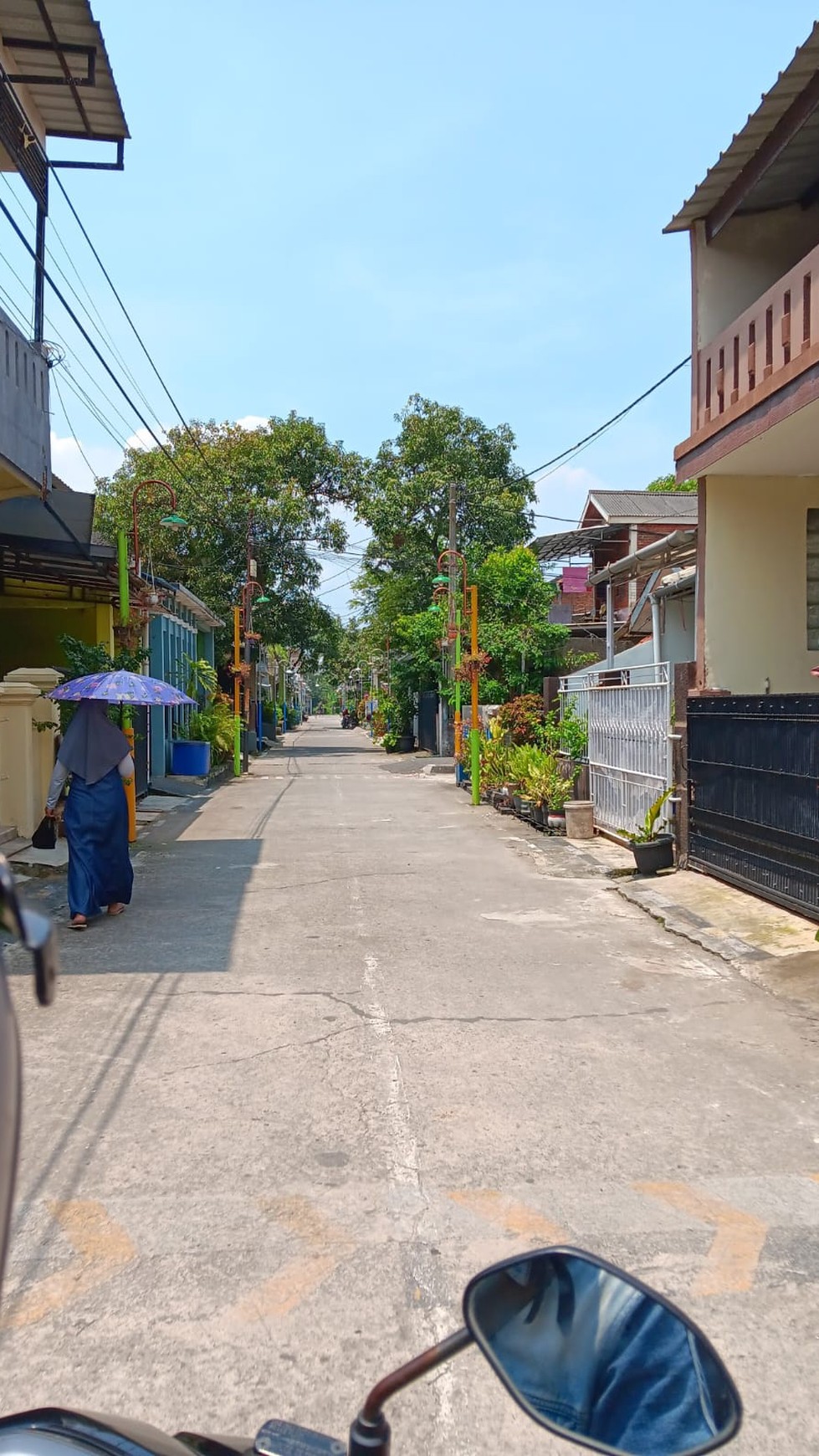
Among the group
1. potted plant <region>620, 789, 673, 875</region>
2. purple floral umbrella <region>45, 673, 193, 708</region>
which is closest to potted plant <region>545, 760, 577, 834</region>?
potted plant <region>620, 789, 673, 875</region>

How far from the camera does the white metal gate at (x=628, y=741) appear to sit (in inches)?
472

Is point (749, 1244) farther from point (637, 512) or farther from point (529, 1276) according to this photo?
point (637, 512)

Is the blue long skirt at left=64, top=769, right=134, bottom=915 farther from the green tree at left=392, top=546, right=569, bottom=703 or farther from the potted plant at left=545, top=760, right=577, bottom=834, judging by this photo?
the green tree at left=392, top=546, right=569, bottom=703

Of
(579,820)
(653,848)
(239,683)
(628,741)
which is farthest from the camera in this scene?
(239,683)

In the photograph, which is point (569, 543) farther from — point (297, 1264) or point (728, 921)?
point (297, 1264)

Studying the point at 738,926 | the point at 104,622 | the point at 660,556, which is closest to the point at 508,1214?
the point at 738,926

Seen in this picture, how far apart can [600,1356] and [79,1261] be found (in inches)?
104

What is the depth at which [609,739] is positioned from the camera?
47.0 ft

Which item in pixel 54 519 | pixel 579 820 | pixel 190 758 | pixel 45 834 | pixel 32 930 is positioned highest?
pixel 54 519

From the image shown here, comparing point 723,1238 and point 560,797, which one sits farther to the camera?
point 560,797

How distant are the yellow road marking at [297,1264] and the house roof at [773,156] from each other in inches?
350

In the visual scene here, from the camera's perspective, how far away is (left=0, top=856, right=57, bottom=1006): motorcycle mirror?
992 millimetres

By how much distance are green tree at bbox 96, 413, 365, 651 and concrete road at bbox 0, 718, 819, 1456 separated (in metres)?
30.4

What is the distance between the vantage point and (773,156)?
9469mm
